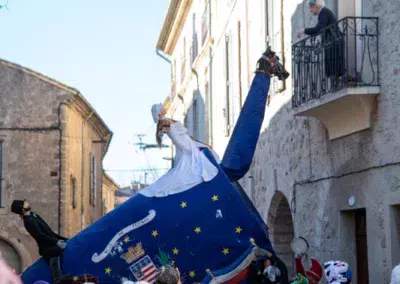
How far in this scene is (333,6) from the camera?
41.6 feet

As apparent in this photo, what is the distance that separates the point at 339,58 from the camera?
11.6 metres

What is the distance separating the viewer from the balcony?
11180 mm

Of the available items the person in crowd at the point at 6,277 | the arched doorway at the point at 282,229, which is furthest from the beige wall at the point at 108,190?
the person in crowd at the point at 6,277

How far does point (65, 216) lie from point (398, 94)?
21.4m

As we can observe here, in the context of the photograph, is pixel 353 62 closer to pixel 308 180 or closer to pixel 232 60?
pixel 308 180

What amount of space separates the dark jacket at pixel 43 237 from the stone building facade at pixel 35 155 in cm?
1975

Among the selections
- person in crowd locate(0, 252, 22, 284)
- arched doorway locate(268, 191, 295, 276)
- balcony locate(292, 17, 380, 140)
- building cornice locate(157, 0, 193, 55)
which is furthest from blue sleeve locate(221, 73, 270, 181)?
building cornice locate(157, 0, 193, 55)

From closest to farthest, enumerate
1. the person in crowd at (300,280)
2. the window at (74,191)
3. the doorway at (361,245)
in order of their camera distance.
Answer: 1. the person in crowd at (300,280)
2. the doorway at (361,245)
3. the window at (74,191)

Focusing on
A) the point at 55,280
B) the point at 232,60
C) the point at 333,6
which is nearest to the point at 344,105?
the point at 333,6

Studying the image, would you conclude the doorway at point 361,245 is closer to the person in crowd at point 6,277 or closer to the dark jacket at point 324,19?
the dark jacket at point 324,19

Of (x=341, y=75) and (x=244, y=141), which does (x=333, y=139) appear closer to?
(x=341, y=75)

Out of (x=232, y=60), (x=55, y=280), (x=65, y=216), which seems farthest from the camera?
(x=65, y=216)

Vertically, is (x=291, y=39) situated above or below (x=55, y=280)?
above

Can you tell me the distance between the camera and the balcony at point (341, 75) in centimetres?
1118
